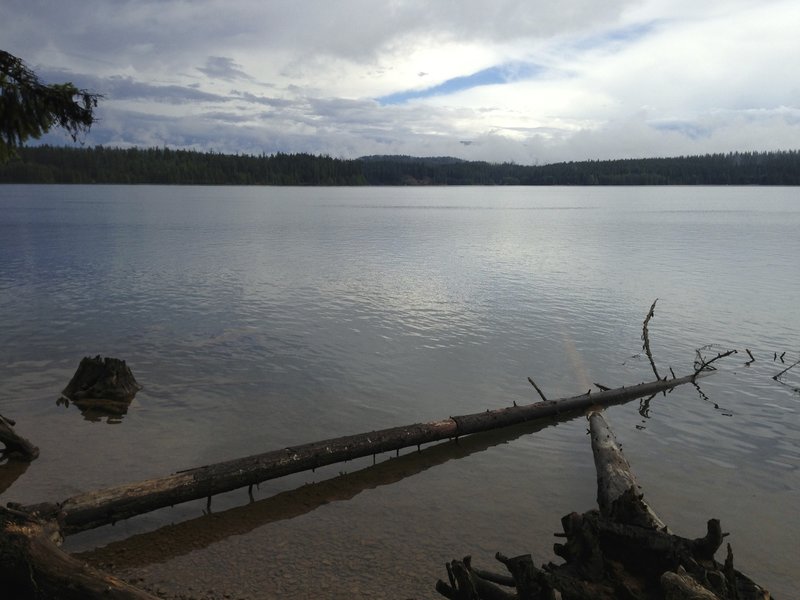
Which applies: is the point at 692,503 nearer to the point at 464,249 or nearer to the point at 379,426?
the point at 379,426

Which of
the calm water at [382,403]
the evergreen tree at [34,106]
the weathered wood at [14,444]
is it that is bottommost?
the calm water at [382,403]

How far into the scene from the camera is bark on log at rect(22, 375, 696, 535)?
300 inches

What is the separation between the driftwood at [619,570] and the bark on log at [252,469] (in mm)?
4111

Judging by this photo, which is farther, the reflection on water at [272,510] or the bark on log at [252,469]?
the reflection on water at [272,510]

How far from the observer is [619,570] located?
5.85 m

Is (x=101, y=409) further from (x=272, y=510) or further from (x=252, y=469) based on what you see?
(x=272, y=510)

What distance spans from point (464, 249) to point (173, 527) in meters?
42.7

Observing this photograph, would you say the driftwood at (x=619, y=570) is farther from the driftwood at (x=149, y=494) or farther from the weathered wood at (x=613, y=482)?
the driftwood at (x=149, y=494)

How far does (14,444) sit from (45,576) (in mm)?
5926

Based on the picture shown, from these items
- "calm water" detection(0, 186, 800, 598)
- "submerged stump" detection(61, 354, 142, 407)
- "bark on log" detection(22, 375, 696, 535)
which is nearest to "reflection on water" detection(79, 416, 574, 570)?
"calm water" detection(0, 186, 800, 598)

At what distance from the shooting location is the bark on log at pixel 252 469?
300 inches

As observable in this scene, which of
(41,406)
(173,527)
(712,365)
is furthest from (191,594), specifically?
(712,365)

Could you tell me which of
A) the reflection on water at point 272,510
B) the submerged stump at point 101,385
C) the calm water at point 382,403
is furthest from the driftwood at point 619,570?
the submerged stump at point 101,385

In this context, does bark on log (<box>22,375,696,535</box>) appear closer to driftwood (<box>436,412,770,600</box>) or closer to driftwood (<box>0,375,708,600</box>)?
driftwood (<box>0,375,708,600</box>)
